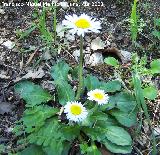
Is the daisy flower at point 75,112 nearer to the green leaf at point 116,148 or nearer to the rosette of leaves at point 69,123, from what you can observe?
the rosette of leaves at point 69,123

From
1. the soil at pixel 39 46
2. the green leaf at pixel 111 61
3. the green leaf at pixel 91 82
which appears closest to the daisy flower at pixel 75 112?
the green leaf at pixel 91 82

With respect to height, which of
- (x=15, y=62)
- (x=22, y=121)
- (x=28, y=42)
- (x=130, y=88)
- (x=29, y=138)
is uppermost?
(x=28, y=42)

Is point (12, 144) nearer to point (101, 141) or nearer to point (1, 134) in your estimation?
point (1, 134)

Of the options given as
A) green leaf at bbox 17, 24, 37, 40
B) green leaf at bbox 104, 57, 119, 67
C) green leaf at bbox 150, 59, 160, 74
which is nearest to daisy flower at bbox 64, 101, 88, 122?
green leaf at bbox 104, 57, 119, 67

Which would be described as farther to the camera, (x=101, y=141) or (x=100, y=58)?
(x=100, y=58)

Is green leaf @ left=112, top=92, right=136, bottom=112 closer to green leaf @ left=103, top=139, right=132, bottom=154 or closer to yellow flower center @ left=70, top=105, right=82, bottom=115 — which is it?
green leaf @ left=103, top=139, right=132, bottom=154

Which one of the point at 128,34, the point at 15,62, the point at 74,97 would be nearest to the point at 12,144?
the point at 74,97
